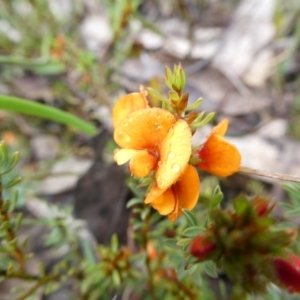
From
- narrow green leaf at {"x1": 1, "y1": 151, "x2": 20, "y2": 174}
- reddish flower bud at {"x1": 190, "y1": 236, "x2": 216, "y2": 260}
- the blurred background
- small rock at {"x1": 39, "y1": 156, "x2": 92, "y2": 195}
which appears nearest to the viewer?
reddish flower bud at {"x1": 190, "y1": 236, "x2": 216, "y2": 260}

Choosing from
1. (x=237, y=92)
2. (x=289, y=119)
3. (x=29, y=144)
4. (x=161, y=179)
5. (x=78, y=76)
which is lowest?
(x=289, y=119)

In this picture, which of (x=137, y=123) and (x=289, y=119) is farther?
(x=289, y=119)

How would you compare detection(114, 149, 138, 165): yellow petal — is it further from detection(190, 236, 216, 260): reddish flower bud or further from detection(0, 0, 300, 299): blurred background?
detection(0, 0, 300, 299): blurred background

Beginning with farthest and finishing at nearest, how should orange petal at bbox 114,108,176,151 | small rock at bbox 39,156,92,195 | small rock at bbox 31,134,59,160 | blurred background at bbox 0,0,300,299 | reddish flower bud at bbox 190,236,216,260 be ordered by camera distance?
small rock at bbox 31,134,59,160 < small rock at bbox 39,156,92,195 < blurred background at bbox 0,0,300,299 < orange petal at bbox 114,108,176,151 < reddish flower bud at bbox 190,236,216,260

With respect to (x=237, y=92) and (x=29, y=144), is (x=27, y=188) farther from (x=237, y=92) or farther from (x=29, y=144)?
(x=237, y=92)

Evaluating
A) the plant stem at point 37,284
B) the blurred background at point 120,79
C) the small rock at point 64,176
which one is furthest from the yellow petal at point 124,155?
the small rock at point 64,176

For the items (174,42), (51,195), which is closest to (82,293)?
(51,195)

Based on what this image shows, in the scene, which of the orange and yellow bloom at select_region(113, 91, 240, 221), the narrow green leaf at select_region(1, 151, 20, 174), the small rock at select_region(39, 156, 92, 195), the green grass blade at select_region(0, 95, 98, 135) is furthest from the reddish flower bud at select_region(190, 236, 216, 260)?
the small rock at select_region(39, 156, 92, 195)
